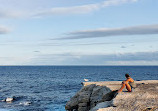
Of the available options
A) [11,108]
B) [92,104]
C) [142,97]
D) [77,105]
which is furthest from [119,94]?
[11,108]

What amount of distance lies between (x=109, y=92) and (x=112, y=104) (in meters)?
5.18

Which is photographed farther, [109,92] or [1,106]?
[1,106]

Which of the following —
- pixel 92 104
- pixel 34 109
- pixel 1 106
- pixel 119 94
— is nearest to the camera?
pixel 119 94

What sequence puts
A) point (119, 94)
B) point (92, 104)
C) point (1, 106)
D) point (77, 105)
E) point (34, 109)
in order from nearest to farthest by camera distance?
point (119, 94) < point (92, 104) < point (77, 105) < point (34, 109) < point (1, 106)

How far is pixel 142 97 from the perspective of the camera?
1531 centimetres

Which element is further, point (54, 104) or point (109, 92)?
point (54, 104)

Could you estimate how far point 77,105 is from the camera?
2328 cm

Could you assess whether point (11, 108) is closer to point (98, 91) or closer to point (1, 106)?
point (1, 106)

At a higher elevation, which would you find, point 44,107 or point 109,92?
point 109,92

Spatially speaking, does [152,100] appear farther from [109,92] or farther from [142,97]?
[109,92]

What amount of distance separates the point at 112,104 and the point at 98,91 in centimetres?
817

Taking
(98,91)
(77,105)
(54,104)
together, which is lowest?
(54,104)

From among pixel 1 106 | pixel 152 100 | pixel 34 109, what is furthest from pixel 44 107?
pixel 152 100

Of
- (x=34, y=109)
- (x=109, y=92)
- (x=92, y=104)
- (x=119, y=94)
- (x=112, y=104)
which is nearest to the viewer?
(x=112, y=104)
